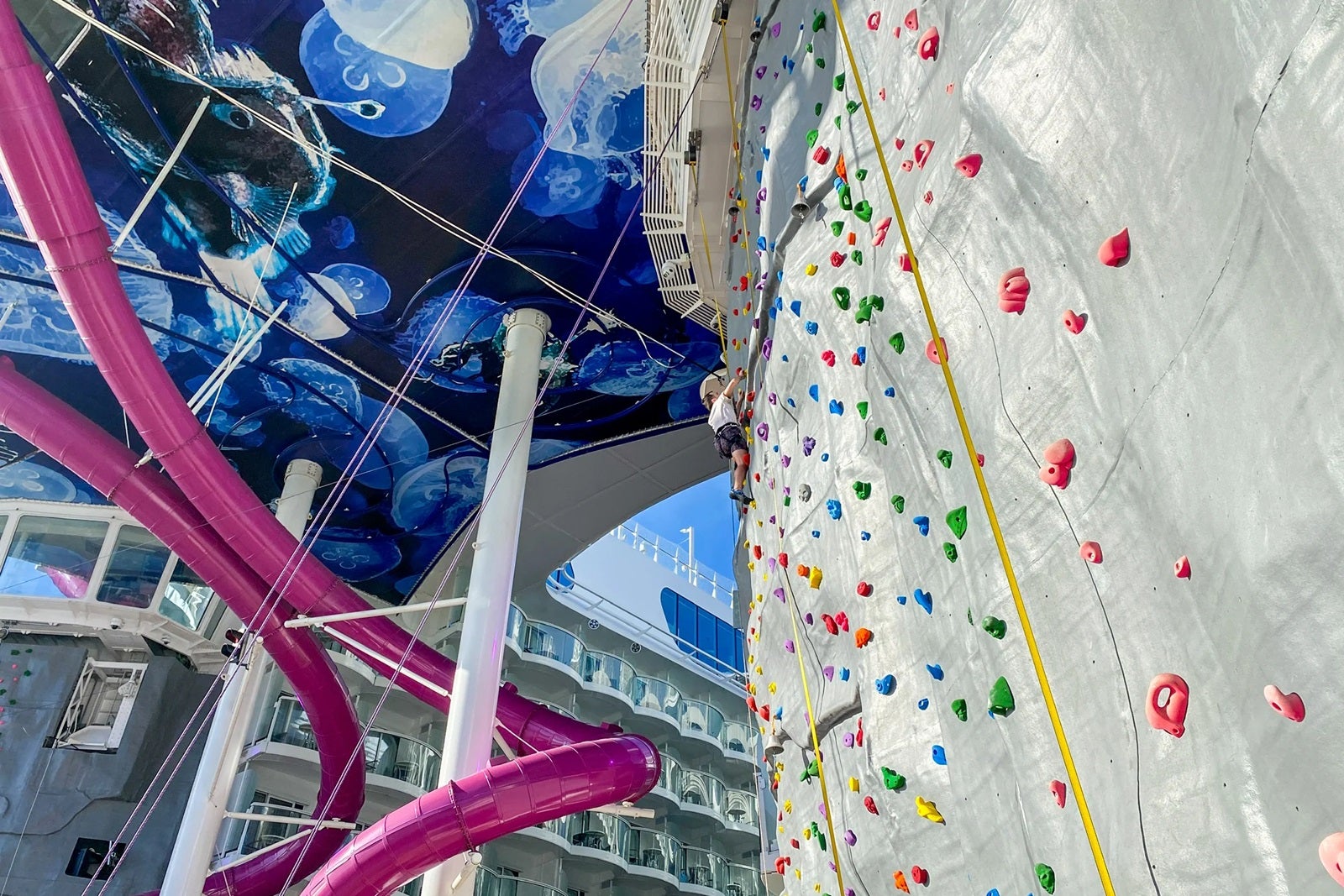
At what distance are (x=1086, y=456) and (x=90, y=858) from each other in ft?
47.8

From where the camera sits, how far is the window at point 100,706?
13648mm

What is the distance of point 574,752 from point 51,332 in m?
7.76

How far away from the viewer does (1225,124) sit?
197 centimetres

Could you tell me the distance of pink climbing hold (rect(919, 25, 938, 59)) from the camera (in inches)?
136

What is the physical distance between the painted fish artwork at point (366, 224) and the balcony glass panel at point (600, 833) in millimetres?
7863

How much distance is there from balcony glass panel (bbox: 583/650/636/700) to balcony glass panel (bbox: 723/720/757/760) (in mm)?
2730

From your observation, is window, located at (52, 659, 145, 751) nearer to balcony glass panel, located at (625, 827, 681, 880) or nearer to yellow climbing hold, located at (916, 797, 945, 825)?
balcony glass panel, located at (625, 827, 681, 880)

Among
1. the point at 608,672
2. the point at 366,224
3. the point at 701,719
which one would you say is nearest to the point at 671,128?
the point at 366,224

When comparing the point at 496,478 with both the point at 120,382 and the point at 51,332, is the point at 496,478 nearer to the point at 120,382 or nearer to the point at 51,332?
the point at 120,382

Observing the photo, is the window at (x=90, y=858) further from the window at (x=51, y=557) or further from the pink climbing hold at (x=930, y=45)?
the pink climbing hold at (x=930, y=45)

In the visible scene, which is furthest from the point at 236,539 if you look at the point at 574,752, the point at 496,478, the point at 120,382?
the point at 574,752

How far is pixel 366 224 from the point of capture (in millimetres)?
9703

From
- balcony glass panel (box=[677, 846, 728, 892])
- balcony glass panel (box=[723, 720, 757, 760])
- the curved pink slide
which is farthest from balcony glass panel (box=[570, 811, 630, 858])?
the curved pink slide

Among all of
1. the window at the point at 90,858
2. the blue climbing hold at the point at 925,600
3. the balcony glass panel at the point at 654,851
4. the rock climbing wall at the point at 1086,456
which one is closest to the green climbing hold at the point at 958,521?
the rock climbing wall at the point at 1086,456
